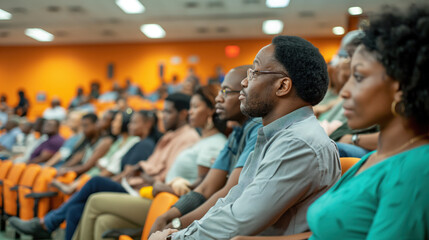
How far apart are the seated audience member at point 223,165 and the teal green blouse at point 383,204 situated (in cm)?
82

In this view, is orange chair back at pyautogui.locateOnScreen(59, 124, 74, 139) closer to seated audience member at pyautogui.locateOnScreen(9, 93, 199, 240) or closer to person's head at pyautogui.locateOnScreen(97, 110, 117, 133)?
person's head at pyautogui.locateOnScreen(97, 110, 117, 133)

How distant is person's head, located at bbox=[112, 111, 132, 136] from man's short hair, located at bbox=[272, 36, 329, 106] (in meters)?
3.12

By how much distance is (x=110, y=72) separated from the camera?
13.5 meters

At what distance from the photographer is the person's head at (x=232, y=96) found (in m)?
2.10

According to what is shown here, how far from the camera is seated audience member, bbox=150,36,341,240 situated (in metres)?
1.23

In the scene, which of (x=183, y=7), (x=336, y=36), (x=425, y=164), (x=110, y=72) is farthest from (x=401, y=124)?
(x=110, y=72)

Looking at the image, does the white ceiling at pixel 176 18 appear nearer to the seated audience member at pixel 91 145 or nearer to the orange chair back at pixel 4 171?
the seated audience member at pixel 91 145

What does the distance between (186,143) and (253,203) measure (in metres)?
1.93

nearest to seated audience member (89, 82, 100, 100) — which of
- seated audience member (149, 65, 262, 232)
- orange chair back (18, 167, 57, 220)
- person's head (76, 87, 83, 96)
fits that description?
person's head (76, 87, 83, 96)

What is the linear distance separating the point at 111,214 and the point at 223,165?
89cm

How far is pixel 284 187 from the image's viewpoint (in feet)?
3.99

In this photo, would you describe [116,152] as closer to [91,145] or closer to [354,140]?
[91,145]

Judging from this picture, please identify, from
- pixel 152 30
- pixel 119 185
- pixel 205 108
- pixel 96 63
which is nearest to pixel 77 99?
pixel 96 63

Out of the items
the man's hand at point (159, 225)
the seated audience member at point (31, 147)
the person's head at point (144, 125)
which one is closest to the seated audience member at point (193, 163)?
the man's hand at point (159, 225)
